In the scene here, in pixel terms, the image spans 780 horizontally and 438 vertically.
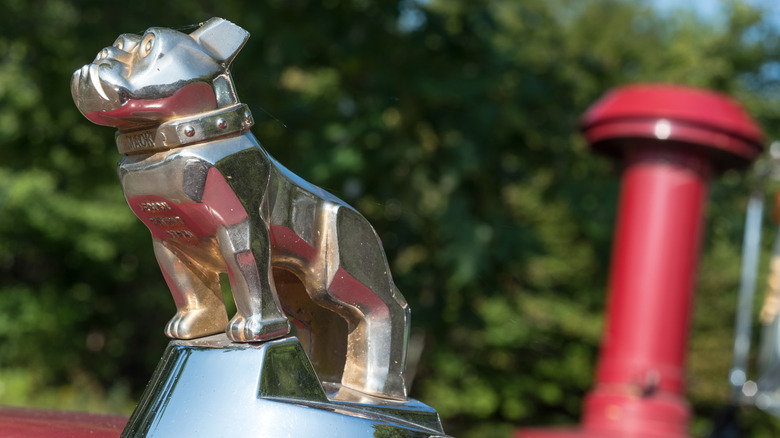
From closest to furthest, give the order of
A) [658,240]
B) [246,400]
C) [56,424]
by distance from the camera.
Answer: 1. [246,400]
2. [56,424]
3. [658,240]

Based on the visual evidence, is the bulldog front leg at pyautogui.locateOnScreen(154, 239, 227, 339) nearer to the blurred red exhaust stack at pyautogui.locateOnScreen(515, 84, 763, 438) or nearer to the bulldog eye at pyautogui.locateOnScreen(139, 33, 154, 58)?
the bulldog eye at pyautogui.locateOnScreen(139, 33, 154, 58)

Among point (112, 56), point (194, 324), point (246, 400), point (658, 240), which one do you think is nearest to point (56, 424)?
point (194, 324)

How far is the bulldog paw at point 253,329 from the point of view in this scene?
835 millimetres

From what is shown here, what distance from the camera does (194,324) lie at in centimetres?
93

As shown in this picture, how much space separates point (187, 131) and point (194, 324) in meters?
0.23

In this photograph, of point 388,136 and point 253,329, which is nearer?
point 253,329

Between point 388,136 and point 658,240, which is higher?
point 388,136

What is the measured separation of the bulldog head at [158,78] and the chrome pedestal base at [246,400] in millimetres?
236

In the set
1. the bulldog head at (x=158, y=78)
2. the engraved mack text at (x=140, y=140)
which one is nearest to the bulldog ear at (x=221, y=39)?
the bulldog head at (x=158, y=78)

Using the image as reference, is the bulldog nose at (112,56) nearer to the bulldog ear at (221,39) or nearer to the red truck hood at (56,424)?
the bulldog ear at (221,39)

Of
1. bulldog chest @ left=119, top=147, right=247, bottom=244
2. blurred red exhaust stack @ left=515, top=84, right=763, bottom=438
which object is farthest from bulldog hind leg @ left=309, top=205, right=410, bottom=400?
blurred red exhaust stack @ left=515, top=84, right=763, bottom=438

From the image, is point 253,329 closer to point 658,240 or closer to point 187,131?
point 187,131

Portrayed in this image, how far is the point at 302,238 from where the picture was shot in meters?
0.90

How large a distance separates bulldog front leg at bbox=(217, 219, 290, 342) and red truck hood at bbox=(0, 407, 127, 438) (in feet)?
0.86
